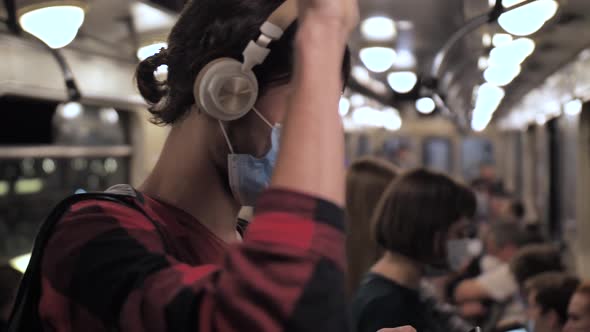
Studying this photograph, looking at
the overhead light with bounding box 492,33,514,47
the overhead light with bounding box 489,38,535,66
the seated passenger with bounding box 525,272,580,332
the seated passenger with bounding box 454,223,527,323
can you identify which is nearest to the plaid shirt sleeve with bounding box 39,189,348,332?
the seated passenger with bounding box 525,272,580,332

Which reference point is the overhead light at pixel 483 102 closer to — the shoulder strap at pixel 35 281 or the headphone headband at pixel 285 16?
the headphone headband at pixel 285 16

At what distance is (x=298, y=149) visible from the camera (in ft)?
2.21

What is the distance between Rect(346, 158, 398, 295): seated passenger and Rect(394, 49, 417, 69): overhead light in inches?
221

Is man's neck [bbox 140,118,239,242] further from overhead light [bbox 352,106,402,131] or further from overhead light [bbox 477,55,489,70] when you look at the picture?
overhead light [bbox 352,106,402,131]

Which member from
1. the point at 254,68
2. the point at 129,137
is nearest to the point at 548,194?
the point at 129,137

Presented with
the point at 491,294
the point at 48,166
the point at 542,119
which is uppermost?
the point at 542,119

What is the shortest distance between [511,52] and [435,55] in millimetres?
453

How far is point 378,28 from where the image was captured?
5.58 metres

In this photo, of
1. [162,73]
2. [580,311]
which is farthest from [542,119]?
[162,73]

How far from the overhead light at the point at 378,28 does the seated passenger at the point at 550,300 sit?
9.75 ft

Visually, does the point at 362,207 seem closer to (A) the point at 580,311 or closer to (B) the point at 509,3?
(A) the point at 580,311

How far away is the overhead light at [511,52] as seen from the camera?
361cm

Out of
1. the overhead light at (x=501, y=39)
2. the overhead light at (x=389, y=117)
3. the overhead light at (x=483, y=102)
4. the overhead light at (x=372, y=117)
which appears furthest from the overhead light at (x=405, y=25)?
the overhead light at (x=389, y=117)

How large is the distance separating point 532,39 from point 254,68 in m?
3.18
